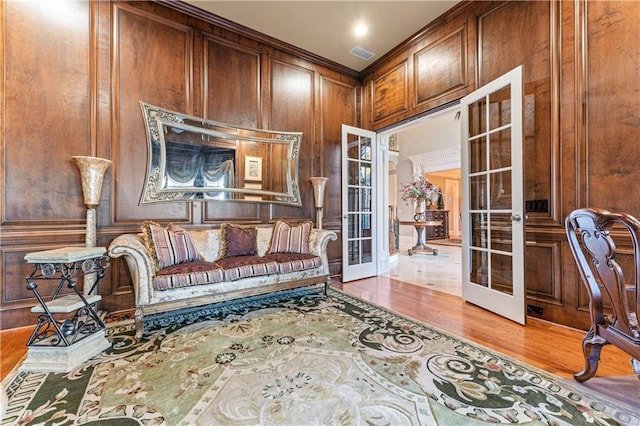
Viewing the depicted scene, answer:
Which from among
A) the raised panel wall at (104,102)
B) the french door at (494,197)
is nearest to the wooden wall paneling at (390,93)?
the french door at (494,197)

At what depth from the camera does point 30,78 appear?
2395 mm

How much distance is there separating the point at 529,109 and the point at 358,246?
260 centimetres

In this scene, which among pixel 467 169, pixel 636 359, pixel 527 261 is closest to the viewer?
pixel 636 359

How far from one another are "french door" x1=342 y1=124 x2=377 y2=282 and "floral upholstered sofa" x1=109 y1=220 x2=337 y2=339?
2.80 ft

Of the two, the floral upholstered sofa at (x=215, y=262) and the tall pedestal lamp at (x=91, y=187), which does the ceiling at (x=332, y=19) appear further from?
the floral upholstered sofa at (x=215, y=262)

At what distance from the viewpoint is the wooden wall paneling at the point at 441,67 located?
9.96ft

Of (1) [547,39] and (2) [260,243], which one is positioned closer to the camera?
Answer: (1) [547,39]

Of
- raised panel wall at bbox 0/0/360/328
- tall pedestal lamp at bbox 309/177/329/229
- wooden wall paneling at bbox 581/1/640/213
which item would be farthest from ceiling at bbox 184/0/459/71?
tall pedestal lamp at bbox 309/177/329/229

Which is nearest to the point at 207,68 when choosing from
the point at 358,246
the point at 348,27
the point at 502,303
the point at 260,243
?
the point at 348,27

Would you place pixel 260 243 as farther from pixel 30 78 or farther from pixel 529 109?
pixel 529 109

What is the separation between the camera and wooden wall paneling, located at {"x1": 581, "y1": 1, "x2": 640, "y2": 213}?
1.99 metres

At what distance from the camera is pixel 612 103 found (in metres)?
2.08

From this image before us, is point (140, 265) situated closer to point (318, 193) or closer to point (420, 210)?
point (318, 193)

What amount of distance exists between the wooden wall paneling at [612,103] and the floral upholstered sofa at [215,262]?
246 centimetres
